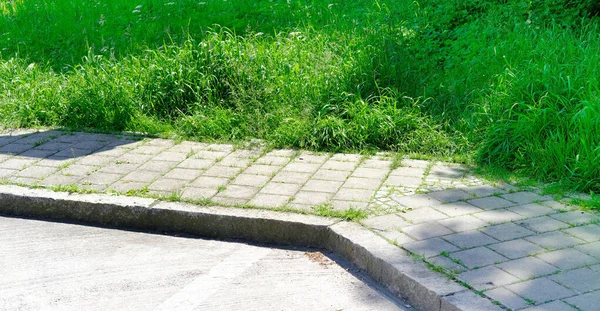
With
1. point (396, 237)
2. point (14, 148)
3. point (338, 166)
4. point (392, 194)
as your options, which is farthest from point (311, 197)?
point (14, 148)

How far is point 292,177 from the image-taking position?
5.84m

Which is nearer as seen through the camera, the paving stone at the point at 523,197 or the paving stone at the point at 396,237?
the paving stone at the point at 396,237

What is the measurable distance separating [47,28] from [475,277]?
914 centimetres

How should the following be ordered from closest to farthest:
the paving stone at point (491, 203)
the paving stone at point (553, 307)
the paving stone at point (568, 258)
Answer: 1. the paving stone at point (553, 307)
2. the paving stone at point (568, 258)
3. the paving stone at point (491, 203)

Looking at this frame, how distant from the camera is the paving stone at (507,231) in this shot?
15.1 ft

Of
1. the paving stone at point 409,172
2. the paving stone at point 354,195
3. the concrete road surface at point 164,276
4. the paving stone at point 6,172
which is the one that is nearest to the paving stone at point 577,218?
the paving stone at point 409,172

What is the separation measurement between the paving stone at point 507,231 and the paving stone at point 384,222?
1.82ft

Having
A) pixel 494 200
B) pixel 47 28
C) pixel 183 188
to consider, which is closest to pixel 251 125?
Answer: pixel 183 188

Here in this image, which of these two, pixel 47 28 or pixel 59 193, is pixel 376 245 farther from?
pixel 47 28

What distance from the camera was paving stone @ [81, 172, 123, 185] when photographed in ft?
19.1

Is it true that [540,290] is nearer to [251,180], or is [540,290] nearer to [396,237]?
[396,237]

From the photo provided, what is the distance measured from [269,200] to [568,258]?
2132mm

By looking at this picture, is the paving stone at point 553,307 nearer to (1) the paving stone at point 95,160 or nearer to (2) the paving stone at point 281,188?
(2) the paving stone at point 281,188

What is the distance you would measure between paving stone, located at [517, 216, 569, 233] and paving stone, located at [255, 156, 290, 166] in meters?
2.17
